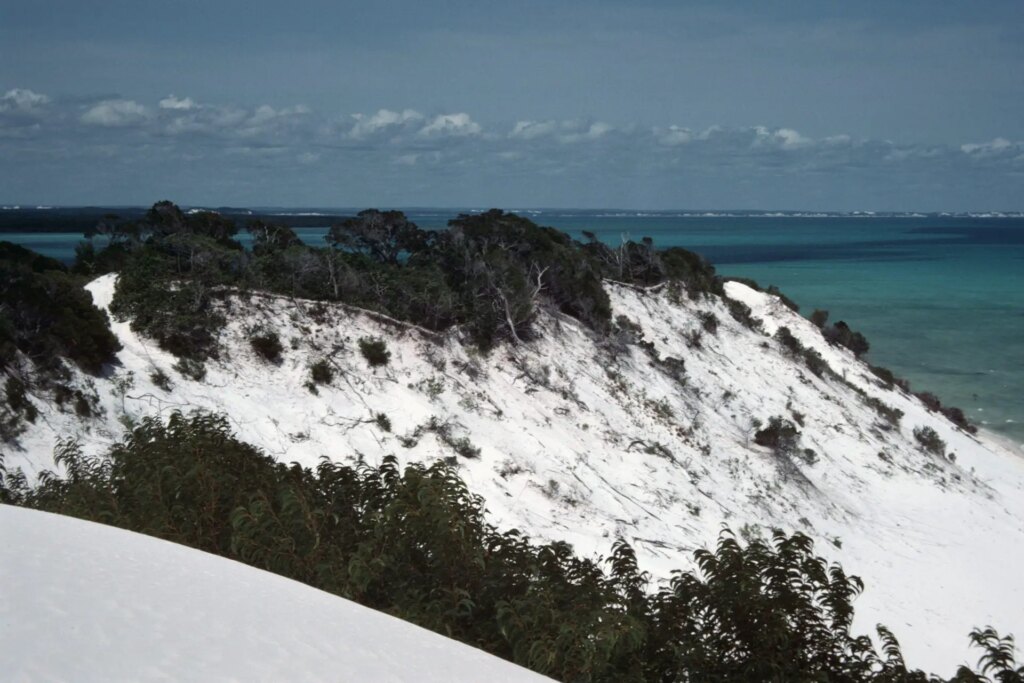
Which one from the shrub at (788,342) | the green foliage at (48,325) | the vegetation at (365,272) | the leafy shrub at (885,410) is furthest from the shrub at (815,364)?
the green foliage at (48,325)

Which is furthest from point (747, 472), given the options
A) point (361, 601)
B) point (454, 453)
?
point (361, 601)

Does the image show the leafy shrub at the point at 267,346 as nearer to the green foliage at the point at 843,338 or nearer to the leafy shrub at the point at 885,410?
the leafy shrub at the point at 885,410

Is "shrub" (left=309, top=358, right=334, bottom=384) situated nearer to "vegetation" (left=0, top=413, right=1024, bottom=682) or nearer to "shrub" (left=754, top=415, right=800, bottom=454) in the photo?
"vegetation" (left=0, top=413, right=1024, bottom=682)

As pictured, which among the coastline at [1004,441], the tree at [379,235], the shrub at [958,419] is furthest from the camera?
the shrub at [958,419]

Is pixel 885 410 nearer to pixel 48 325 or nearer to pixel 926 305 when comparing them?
pixel 48 325

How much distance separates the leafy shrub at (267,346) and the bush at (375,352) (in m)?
1.87

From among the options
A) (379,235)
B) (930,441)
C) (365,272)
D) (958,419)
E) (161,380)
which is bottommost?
(958,419)

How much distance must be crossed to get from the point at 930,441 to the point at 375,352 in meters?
17.8

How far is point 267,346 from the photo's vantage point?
1919 cm

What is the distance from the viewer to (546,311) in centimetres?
2442

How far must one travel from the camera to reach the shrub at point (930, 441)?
2705 centimetres

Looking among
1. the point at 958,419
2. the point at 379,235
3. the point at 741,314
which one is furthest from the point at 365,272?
the point at 958,419

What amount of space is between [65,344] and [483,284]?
10183 millimetres

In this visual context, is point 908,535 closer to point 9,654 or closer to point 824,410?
point 824,410
